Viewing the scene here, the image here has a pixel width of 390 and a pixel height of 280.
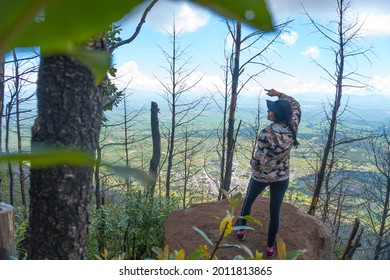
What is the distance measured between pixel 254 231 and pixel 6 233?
1.67m

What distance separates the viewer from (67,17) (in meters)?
0.06

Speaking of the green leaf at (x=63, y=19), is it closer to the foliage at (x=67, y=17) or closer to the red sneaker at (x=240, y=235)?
the foliage at (x=67, y=17)

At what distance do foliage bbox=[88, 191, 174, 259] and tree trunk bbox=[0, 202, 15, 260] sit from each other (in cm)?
121

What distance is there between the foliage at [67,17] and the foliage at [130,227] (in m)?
2.46

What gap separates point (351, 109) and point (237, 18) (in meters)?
4.52

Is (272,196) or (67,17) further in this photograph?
(272,196)

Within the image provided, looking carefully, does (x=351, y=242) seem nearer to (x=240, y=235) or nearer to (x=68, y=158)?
(x=240, y=235)

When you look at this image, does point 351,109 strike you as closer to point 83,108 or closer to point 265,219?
point 265,219

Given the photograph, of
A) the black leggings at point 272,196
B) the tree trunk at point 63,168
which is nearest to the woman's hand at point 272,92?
the black leggings at point 272,196

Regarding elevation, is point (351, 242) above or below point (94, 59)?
below

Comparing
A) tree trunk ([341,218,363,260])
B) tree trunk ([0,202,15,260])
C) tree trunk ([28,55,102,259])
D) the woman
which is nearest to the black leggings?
the woman

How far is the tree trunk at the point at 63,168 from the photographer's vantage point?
620 mm

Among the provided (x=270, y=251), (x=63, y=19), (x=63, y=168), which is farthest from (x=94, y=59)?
(x=270, y=251)
